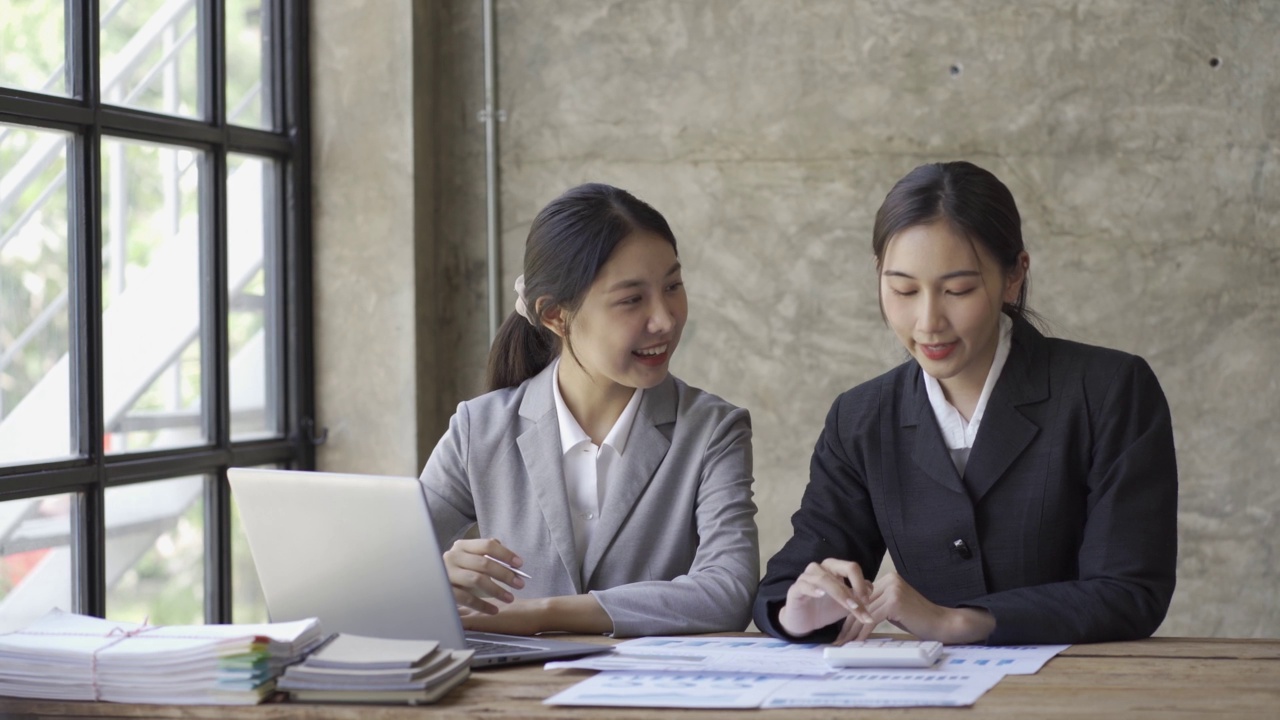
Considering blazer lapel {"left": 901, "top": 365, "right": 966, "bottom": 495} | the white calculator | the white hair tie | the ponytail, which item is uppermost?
the white hair tie

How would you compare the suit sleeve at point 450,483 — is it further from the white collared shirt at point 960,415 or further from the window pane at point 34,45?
the window pane at point 34,45

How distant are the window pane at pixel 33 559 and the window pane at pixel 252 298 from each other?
2.33 feet

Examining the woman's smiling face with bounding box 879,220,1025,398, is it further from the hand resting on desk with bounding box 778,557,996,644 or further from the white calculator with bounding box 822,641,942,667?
the white calculator with bounding box 822,641,942,667

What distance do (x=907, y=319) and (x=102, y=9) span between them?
2146 millimetres

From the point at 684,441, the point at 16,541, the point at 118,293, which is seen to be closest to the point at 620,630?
the point at 684,441

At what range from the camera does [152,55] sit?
3.27 m

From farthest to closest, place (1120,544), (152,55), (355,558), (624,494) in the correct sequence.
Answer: (152,55) < (624,494) < (1120,544) < (355,558)

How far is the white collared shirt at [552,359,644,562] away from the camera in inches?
90.5

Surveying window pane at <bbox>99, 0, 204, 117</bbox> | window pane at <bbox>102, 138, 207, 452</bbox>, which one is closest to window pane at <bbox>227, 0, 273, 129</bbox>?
window pane at <bbox>99, 0, 204, 117</bbox>

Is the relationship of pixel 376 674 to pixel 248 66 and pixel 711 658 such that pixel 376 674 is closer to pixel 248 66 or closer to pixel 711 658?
pixel 711 658

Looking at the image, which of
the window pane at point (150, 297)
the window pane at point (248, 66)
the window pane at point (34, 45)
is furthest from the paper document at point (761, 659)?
the window pane at point (248, 66)

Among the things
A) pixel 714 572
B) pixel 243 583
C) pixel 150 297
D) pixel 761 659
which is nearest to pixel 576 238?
pixel 714 572

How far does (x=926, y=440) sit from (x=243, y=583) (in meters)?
2.25

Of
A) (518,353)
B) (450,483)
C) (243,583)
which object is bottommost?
(243,583)
